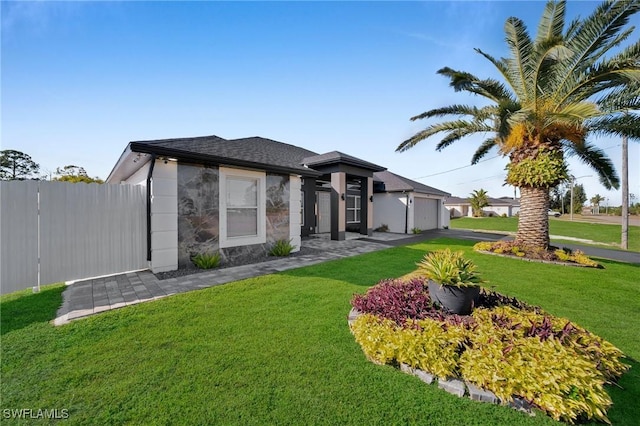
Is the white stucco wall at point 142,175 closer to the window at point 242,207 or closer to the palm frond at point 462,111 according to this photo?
the window at point 242,207

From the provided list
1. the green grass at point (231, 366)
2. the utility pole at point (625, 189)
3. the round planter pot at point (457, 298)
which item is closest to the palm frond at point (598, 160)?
the utility pole at point (625, 189)

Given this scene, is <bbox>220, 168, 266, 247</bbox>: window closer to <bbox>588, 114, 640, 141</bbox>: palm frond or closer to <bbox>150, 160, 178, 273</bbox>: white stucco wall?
<bbox>150, 160, 178, 273</bbox>: white stucco wall

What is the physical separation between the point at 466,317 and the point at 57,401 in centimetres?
489

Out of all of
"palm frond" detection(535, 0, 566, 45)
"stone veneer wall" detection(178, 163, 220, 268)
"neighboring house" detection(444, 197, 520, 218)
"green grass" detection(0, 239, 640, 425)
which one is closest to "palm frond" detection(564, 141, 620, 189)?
"palm frond" detection(535, 0, 566, 45)

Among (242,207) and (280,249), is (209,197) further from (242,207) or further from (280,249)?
(280,249)

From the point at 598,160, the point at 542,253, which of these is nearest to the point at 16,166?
the point at 542,253

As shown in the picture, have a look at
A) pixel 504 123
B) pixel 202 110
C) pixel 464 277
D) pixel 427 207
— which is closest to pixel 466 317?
pixel 464 277

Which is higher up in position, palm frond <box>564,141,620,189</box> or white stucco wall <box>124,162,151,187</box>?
palm frond <box>564,141,620,189</box>

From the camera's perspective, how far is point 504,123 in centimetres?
729

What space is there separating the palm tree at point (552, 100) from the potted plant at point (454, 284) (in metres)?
5.63

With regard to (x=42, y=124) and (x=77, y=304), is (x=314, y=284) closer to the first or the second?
A: (x=77, y=304)

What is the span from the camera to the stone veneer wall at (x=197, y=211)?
6.83 meters

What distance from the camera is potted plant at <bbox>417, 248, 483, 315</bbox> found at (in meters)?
3.80

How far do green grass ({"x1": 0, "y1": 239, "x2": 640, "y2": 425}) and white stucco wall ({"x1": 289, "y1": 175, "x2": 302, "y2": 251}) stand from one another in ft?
14.7
